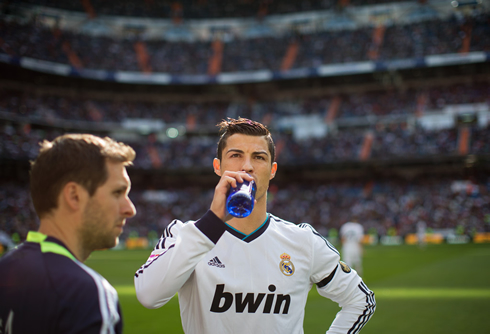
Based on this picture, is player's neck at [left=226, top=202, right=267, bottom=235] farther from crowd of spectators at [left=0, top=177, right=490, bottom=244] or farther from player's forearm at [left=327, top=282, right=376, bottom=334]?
crowd of spectators at [left=0, top=177, right=490, bottom=244]

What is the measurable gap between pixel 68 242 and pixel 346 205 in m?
37.1

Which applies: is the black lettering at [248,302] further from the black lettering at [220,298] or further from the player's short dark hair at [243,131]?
the player's short dark hair at [243,131]

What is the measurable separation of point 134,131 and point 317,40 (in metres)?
23.3

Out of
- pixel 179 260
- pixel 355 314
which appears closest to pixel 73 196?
pixel 179 260

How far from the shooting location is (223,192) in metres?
2.12

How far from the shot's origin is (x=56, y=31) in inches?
1706

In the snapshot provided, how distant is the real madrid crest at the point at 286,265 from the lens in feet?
8.87

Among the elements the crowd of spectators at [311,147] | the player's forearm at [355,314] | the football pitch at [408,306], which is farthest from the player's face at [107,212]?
the crowd of spectators at [311,147]

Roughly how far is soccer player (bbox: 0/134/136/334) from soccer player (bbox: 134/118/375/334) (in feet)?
1.53

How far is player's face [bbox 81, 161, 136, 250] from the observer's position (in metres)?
1.89

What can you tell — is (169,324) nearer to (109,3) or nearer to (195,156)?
(195,156)

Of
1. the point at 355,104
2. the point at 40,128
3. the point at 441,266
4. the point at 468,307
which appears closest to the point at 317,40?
the point at 355,104

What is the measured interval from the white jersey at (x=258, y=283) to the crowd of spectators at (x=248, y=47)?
40.6m

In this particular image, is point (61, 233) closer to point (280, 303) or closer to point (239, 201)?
point (239, 201)
